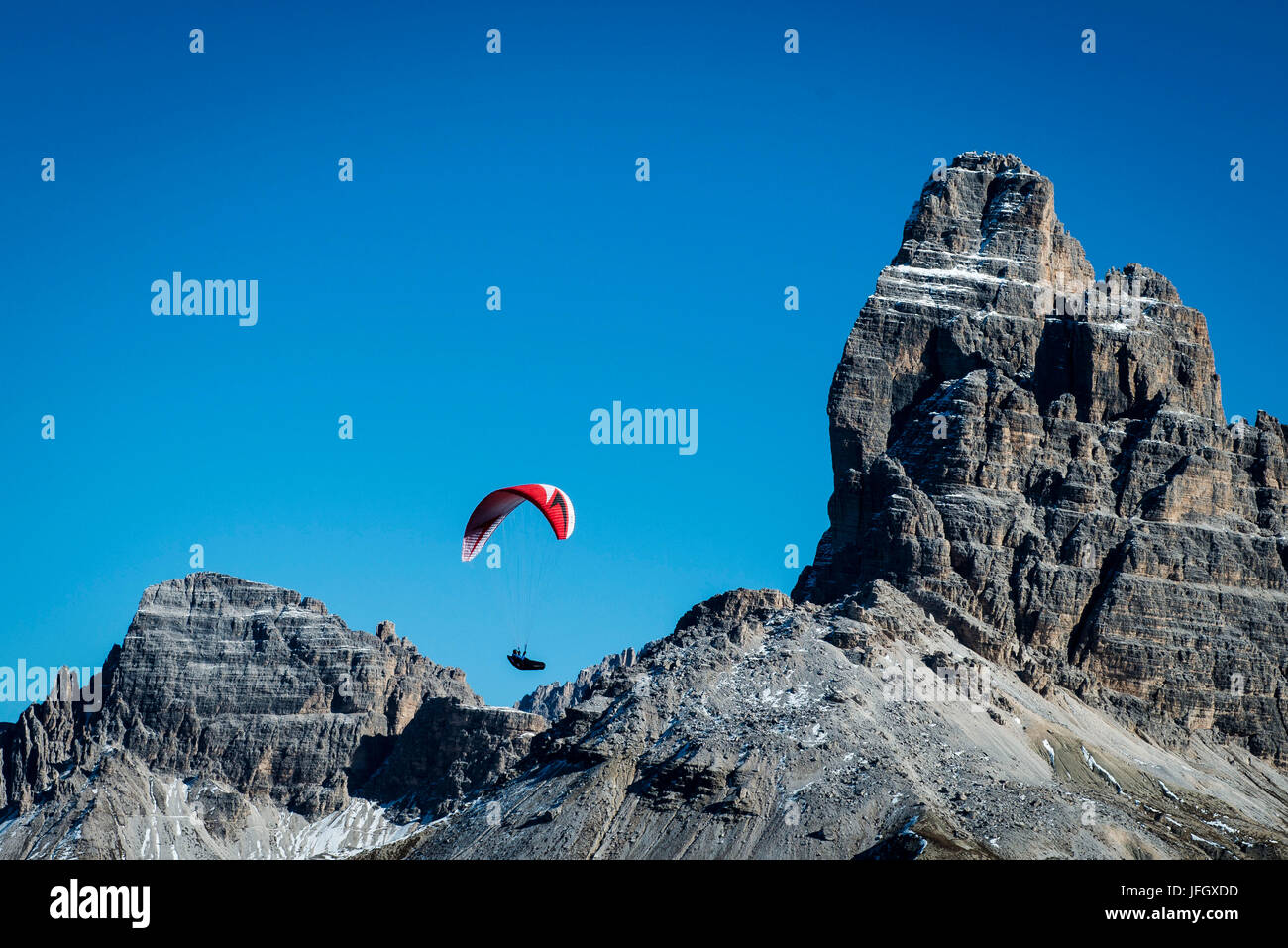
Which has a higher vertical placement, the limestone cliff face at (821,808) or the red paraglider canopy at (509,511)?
the red paraglider canopy at (509,511)

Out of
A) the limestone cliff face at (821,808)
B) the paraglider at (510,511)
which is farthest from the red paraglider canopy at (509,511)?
the limestone cliff face at (821,808)

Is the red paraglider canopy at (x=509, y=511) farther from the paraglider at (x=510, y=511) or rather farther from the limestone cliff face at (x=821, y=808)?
the limestone cliff face at (x=821, y=808)

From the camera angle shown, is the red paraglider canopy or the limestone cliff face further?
the limestone cliff face

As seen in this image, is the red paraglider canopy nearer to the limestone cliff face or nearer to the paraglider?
the paraglider

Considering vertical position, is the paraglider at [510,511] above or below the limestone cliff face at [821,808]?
above

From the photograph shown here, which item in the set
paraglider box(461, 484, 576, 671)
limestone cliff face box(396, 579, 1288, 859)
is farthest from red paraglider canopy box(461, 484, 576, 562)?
limestone cliff face box(396, 579, 1288, 859)

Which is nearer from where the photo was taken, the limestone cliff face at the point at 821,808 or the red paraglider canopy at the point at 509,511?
the red paraglider canopy at the point at 509,511
